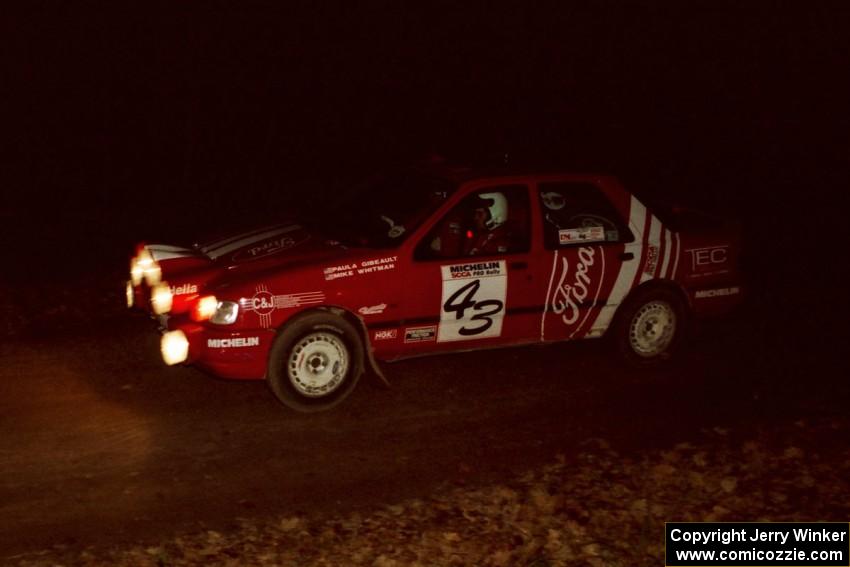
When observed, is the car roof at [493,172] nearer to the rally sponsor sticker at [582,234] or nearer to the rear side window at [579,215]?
the rear side window at [579,215]

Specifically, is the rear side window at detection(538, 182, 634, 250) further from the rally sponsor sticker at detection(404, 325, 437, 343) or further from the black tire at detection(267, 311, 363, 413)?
the black tire at detection(267, 311, 363, 413)

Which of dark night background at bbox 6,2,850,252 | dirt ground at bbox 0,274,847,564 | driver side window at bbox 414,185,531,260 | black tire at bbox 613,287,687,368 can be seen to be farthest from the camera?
dark night background at bbox 6,2,850,252

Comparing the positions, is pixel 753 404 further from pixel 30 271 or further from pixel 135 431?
pixel 30 271

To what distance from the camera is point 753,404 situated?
7434 mm

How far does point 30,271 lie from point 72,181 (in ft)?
24.7

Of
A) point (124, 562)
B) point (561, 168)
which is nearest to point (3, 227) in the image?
point (561, 168)

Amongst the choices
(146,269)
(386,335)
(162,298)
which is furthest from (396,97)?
(162,298)

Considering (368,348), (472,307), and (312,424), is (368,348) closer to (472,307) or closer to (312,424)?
(312,424)

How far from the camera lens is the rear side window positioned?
7.47 m

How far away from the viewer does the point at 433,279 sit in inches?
276

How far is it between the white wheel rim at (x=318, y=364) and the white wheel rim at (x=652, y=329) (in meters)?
2.47

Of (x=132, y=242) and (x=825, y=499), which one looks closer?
(x=825, y=499)

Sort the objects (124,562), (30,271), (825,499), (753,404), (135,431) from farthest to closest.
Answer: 1. (30,271)
2. (753,404)
3. (135,431)
4. (825,499)
5. (124,562)

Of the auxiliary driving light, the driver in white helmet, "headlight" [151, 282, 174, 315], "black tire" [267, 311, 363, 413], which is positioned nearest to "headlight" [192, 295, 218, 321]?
the auxiliary driving light
